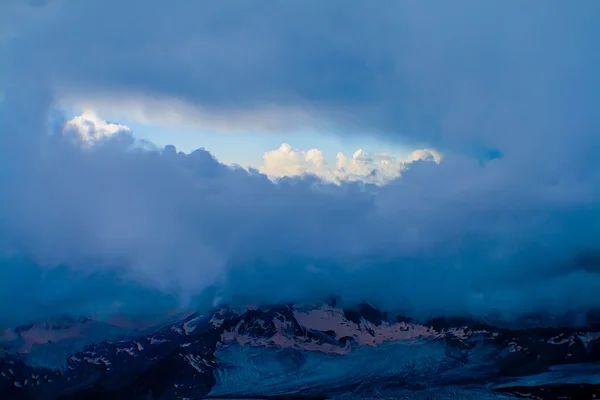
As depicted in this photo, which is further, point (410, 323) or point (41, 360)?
point (410, 323)

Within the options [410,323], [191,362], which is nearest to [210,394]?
[191,362]

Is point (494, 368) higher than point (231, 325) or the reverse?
the reverse

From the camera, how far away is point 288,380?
13962 cm

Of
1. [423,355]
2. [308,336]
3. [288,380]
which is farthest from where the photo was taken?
[308,336]

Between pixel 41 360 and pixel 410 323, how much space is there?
90542mm

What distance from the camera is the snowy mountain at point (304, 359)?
128 metres

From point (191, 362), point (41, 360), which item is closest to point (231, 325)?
point (191, 362)

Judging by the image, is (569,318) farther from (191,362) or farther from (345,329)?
(191,362)

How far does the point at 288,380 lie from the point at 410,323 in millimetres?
41726

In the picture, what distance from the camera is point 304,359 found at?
496ft

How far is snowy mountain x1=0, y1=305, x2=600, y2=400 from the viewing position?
128m

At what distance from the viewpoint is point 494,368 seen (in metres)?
140

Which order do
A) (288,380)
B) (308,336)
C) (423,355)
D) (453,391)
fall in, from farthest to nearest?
(308,336)
(423,355)
(288,380)
(453,391)

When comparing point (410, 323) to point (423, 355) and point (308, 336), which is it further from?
point (308, 336)
